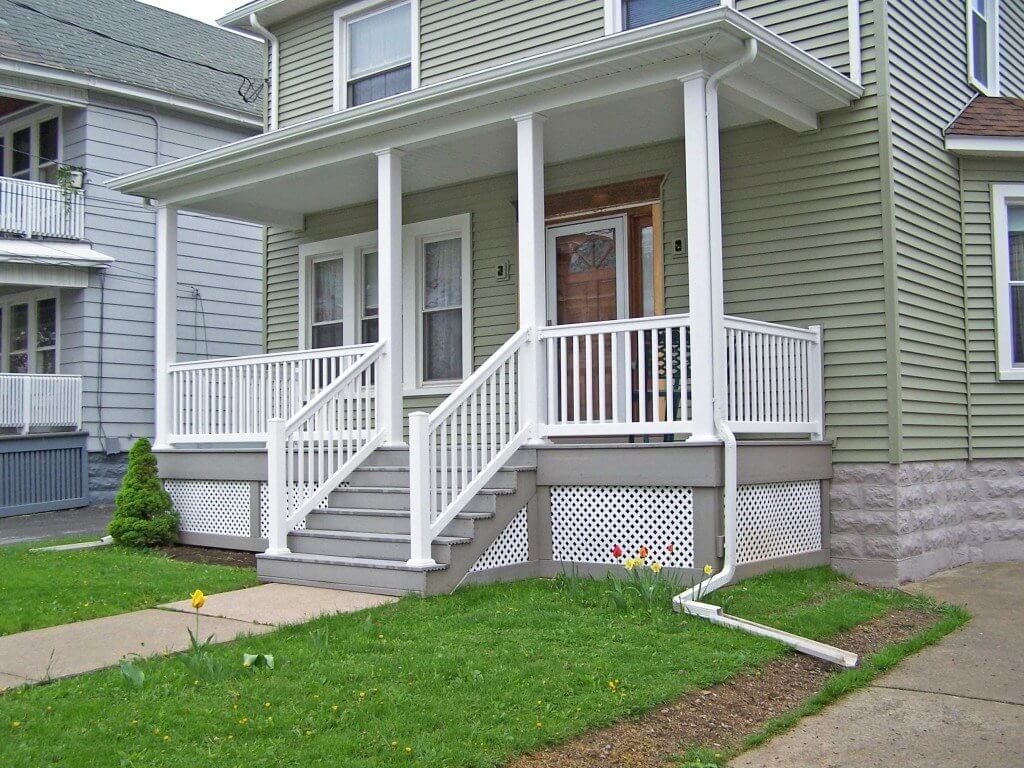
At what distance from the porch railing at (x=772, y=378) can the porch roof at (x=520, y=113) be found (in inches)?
70.4

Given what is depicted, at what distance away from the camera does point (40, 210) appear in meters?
16.1

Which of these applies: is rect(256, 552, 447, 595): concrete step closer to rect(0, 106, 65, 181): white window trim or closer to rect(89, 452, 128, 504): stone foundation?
rect(89, 452, 128, 504): stone foundation

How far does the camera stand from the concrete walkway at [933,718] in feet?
14.9

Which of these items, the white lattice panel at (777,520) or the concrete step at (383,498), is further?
the concrete step at (383,498)

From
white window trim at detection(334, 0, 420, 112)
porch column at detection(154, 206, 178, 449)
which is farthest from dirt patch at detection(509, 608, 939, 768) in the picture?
white window trim at detection(334, 0, 420, 112)

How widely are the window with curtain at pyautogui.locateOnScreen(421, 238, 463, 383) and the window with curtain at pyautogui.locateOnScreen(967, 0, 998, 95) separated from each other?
5715 millimetres

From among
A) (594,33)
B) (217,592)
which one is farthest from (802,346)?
(217,592)

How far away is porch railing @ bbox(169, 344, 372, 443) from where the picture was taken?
10.3 meters

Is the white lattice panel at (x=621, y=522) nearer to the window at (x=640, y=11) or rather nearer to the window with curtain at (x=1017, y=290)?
the window with curtain at (x=1017, y=290)

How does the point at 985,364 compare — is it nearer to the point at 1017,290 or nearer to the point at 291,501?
the point at 1017,290

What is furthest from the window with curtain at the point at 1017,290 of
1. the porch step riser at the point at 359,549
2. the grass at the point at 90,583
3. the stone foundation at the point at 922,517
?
the grass at the point at 90,583

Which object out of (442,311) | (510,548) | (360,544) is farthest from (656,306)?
(360,544)

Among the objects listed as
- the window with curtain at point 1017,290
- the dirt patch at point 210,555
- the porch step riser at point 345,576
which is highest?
the window with curtain at point 1017,290

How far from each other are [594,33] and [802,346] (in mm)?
4024
